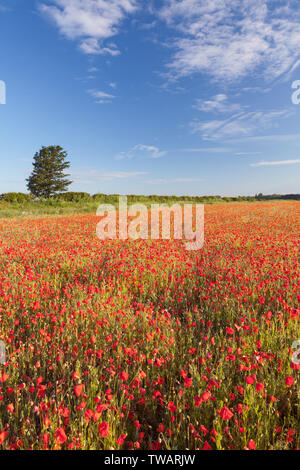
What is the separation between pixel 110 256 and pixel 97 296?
2726 millimetres

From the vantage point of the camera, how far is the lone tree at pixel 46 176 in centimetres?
4900

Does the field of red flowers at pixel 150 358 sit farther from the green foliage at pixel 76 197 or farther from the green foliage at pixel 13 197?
the green foliage at pixel 76 197

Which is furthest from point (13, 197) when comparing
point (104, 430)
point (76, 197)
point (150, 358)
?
point (104, 430)

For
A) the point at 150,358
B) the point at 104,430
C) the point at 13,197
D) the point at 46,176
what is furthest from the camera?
the point at 46,176

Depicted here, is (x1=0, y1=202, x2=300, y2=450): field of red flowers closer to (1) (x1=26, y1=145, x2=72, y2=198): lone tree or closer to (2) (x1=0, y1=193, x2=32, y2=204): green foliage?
(2) (x1=0, y1=193, x2=32, y2=204): green foliage

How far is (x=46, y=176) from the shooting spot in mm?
49469

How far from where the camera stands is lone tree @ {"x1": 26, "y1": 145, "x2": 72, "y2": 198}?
49.0 meters

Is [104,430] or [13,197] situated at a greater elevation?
[13,197]

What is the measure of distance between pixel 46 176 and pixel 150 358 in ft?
172

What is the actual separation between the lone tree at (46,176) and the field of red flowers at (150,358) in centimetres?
4648

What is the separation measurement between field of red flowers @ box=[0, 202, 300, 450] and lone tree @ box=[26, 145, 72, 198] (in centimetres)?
4648

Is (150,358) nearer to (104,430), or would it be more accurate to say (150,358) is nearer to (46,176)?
(104,430)

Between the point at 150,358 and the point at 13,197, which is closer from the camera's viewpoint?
the point at 150,358

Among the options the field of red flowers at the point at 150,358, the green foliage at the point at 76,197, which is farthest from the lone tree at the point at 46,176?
the field of red flowers at the point at 150,358
